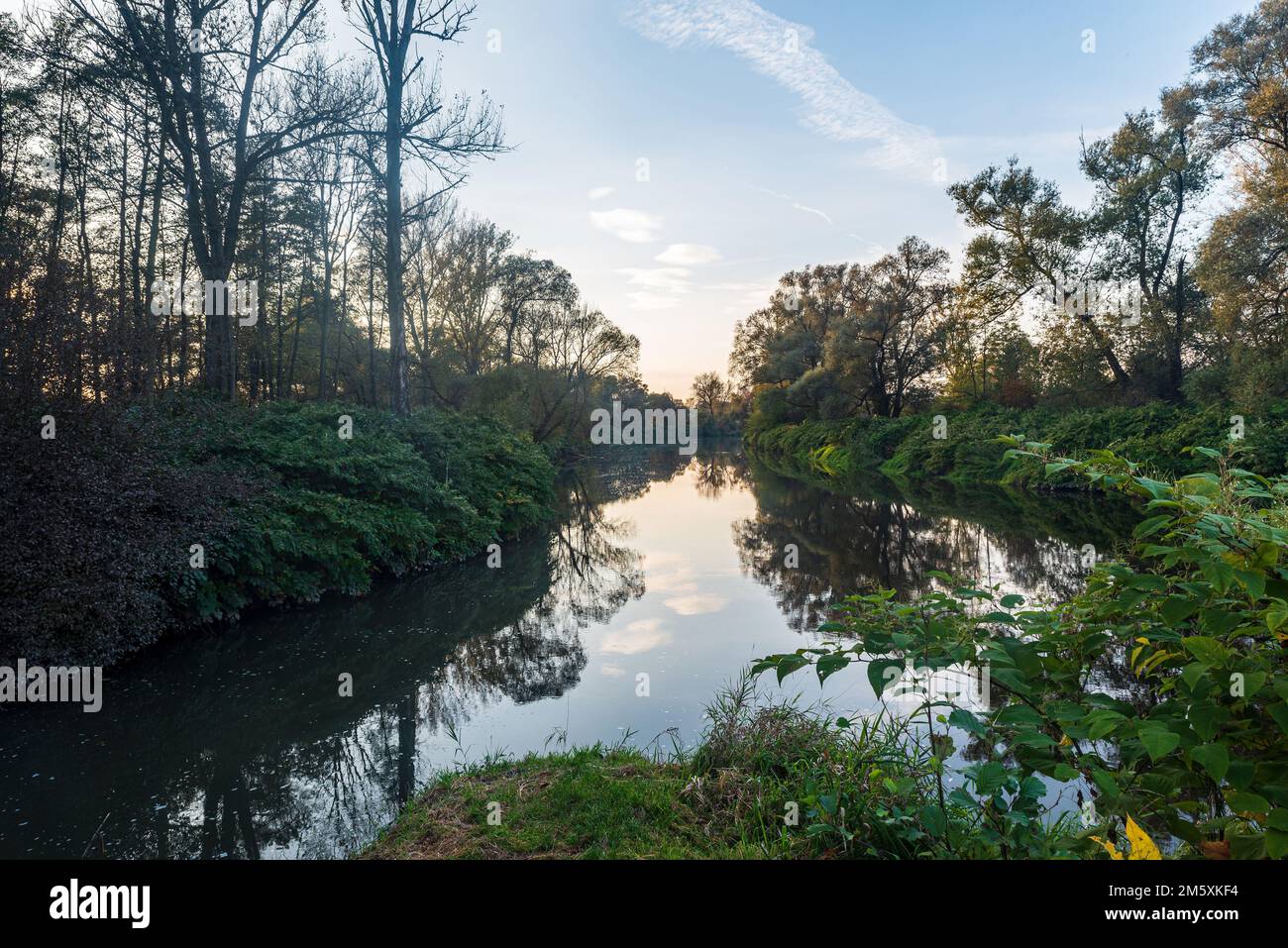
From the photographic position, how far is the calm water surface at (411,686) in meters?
4.13

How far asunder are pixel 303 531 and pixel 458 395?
22.0 metres

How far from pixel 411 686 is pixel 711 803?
3.72m

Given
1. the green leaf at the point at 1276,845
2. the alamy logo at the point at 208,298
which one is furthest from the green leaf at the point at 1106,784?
the alamy logo at the point at 208,298

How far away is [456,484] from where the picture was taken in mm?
13625

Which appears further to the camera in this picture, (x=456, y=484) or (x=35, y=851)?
(x=456, y=484)

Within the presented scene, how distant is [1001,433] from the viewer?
6.55 meters
